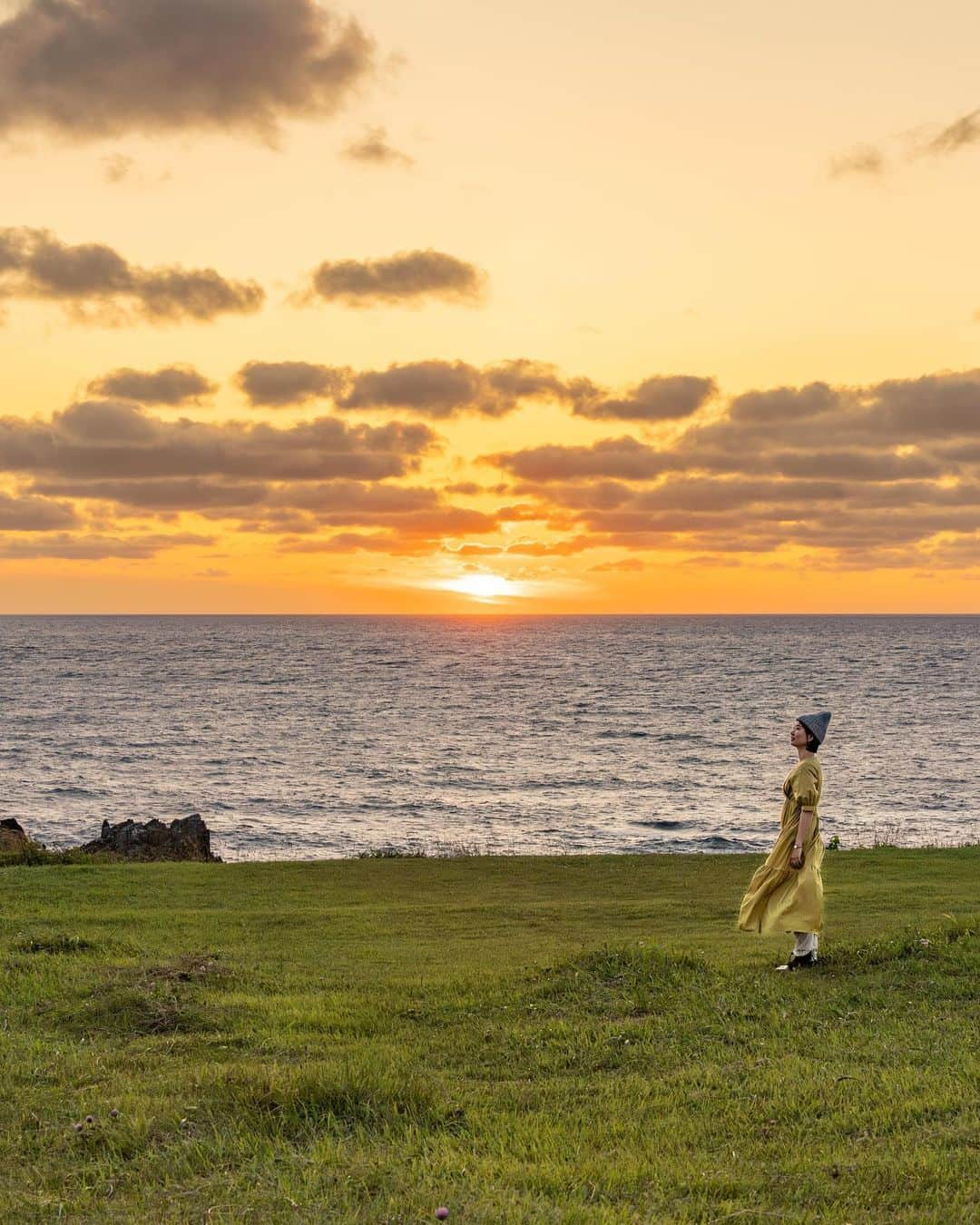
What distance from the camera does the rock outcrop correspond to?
2936cm

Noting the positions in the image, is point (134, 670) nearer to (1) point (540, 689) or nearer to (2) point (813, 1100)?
(1) point (540, 689)

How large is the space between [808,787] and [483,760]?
176 ft

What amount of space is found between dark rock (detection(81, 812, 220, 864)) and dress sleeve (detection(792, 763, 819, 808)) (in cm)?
2317

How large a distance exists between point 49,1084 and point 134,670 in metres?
148

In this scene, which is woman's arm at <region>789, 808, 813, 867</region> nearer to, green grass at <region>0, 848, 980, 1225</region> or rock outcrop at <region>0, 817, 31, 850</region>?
green grass at <region>0, 848, 980, 1225</region>

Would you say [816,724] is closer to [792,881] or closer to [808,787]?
[808,787]

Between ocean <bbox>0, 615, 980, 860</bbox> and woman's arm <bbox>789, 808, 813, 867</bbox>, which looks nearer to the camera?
woman's arm <bbox>789, 808, 813, 867</bbox>

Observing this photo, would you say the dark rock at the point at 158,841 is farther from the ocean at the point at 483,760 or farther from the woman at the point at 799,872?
the woman at the point at 799,872

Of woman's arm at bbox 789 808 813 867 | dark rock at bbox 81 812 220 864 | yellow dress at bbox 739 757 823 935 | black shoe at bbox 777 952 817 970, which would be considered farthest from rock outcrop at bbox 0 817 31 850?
woman's arm at bbox 789 808 813 867

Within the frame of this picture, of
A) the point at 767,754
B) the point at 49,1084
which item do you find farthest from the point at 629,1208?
the point at 767,754

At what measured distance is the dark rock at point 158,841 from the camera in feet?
106

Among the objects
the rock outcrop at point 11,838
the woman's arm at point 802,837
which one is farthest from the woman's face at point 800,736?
the rock outcrop at point 11,838

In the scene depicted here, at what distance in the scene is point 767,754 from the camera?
2630 inches

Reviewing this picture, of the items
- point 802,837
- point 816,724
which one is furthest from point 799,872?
point 816,724
